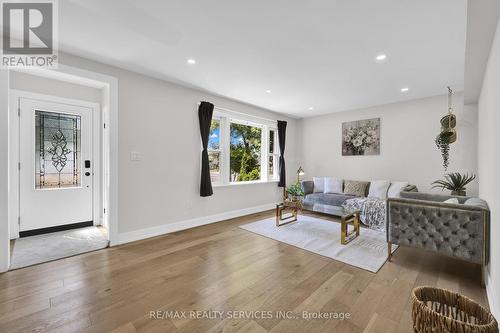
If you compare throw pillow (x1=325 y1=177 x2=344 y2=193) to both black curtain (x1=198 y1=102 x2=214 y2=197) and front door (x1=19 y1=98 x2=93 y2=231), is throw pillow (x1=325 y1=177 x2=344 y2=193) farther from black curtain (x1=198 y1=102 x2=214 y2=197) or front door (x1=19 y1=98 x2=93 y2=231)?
front door (x1=19 y1=98 x2=93 y2=231)

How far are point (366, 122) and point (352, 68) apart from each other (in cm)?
236

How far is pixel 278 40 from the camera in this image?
7.73 ft

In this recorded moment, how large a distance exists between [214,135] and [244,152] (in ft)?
3.10

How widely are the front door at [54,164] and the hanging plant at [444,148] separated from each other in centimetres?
626

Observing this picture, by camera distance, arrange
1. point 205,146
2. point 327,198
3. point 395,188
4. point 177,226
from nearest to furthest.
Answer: point 177,226, point 205,146, point 395,188, point 327,198

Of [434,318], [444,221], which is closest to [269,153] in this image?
[444,221]

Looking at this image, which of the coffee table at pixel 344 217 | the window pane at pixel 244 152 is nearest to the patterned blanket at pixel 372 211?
the coffee table at pixel 344 217

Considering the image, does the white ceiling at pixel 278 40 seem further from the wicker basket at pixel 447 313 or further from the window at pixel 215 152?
the wicker basket at pixel 447 313

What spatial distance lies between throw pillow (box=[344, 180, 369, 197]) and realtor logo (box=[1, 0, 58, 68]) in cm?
528

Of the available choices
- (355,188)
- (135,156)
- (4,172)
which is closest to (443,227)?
(355,188)

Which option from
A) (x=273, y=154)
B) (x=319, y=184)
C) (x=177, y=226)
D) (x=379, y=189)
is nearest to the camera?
(x=177, y=226)

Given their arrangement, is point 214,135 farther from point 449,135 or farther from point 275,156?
point 449,135

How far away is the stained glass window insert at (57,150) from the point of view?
3400 millimetres

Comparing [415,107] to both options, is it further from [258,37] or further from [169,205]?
[169,205]
